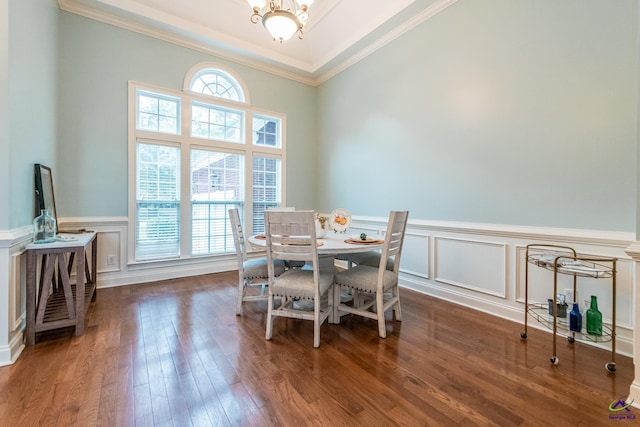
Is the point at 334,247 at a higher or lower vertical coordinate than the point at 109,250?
higher

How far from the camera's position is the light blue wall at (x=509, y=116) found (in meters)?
2.03

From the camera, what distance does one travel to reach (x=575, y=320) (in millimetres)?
1985

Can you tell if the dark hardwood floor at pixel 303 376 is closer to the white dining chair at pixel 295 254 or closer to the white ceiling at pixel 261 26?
the white dining chair at pixel 295 254

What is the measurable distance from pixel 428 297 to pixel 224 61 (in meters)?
4.45

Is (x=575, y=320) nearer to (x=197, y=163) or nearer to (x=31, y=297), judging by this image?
(x=31, y=297)

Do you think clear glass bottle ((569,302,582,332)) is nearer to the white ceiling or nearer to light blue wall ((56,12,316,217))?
the white ceiling

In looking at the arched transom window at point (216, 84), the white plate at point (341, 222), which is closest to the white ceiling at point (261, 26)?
the arched transom window at point (216, 84)

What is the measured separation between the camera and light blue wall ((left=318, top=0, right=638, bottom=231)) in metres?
2.03

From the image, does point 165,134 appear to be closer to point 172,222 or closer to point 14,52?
point 172,222

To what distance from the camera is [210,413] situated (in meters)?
1.40

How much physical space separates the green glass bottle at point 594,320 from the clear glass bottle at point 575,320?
47 millimetres

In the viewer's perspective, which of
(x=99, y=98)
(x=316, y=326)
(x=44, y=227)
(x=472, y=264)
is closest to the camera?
(x=316, y=326)

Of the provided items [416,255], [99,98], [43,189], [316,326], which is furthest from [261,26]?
[316,326]

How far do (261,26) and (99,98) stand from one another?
2.41m
